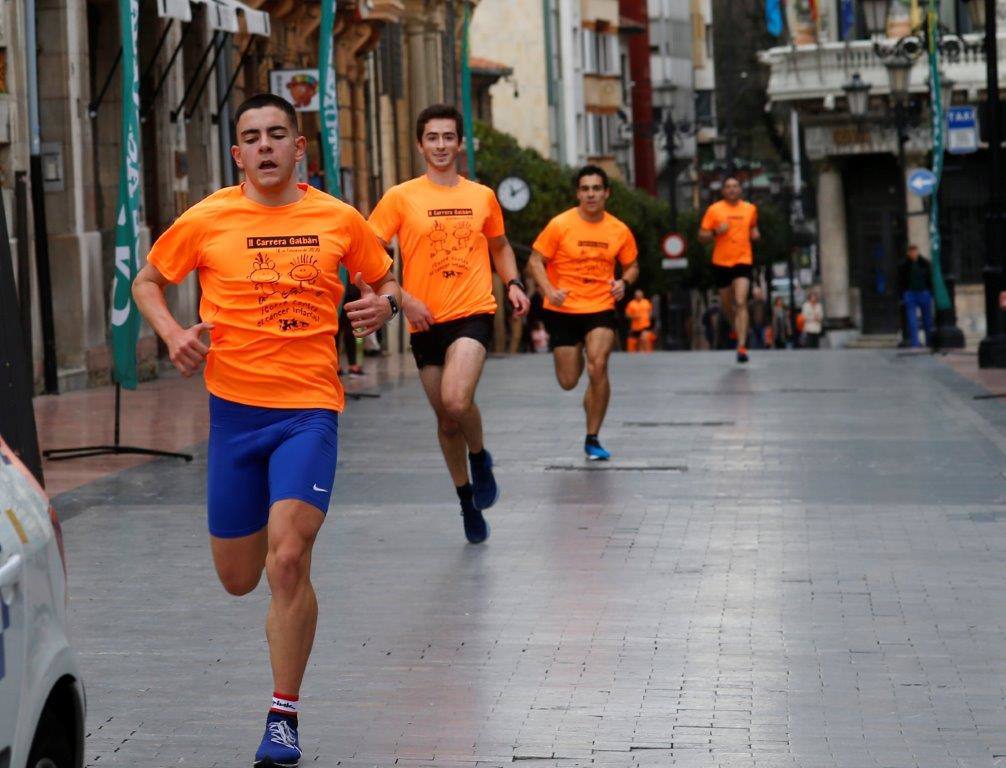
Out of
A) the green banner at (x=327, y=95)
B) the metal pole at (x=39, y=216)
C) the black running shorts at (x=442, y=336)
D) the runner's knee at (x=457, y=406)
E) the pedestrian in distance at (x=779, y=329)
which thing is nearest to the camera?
the runner's knee at (x=457, y=406)

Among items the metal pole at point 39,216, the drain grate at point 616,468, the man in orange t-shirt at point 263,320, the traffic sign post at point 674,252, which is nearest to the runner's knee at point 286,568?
the man in orange t-shirt at point 263,320

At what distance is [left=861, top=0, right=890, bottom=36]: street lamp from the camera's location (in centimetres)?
6291

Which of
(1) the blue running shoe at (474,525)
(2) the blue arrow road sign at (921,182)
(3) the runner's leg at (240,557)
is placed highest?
(2) the blue arrow road sign at (921,182)

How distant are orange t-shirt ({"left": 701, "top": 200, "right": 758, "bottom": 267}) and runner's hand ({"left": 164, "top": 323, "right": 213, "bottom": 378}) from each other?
19.0 meters

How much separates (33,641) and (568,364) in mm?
11080

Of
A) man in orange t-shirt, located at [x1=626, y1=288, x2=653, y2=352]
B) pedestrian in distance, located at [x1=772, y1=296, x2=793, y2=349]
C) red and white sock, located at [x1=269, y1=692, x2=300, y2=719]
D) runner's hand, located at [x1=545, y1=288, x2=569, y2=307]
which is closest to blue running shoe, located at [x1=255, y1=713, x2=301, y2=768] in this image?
red and white sock, located at [x1=269, y1=692, x2=300, y2=719]

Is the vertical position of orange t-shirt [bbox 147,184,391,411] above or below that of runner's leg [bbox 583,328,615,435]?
above

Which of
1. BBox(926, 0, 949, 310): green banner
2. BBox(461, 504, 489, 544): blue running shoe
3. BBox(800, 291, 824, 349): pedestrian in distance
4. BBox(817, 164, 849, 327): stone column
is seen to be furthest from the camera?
BBox(817, 164, 849, 327): stone column

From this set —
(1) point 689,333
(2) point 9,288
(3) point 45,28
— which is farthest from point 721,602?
(1) point 689,333

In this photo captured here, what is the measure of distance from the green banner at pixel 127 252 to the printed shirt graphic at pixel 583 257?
2.60 m

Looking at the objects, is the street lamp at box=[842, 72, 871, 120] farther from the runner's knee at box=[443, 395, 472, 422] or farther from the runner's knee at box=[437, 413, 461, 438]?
the runner's knee at box=[443, 395, 472, 422]

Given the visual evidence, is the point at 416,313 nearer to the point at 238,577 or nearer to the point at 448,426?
the point at 448,426

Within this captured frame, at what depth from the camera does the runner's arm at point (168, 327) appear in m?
6.80

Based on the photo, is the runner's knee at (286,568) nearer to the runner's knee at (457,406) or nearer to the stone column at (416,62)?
the runner's knee at (457,406)
